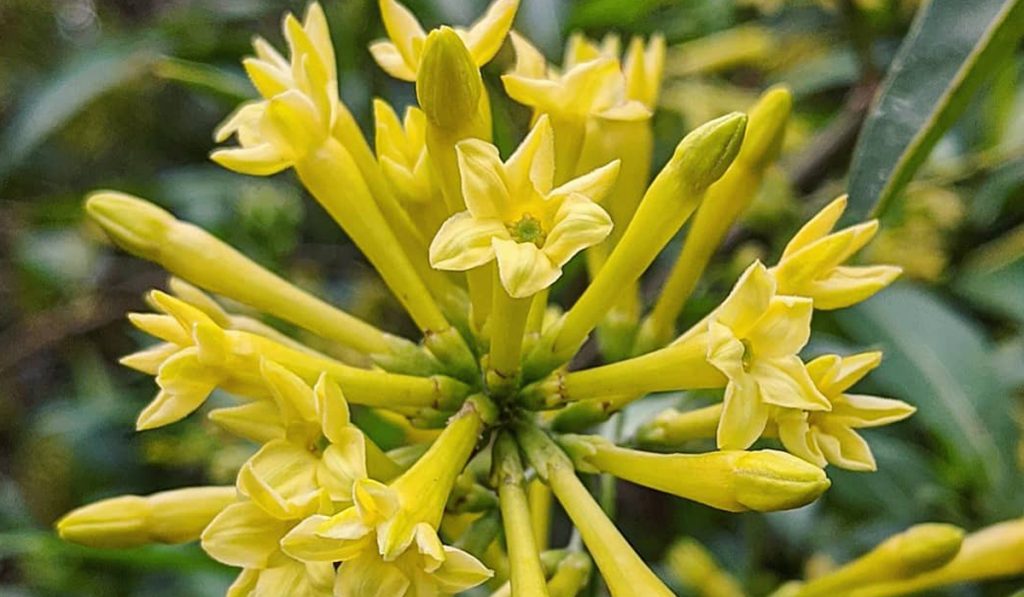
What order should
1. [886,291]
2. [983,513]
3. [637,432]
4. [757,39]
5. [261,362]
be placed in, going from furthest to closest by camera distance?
[757,39], [886,291], [983,513], [637,432], [261,362]

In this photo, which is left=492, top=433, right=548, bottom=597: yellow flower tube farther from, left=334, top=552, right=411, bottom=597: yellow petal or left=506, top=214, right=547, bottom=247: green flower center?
left=506, top=214, right=547, bottom=247: green flower center

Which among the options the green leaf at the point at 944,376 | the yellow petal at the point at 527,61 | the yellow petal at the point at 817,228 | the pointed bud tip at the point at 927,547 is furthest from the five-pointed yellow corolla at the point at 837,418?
the green leaf at the point at 944,376

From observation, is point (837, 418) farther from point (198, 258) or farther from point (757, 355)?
point (198, 258)

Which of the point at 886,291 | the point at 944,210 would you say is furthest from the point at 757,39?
the point at 886,291

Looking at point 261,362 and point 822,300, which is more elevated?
point 261,362

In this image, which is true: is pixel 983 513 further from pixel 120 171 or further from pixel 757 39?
pixel 120 171

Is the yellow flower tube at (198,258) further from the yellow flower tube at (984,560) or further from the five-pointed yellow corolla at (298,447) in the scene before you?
the yellow flower tube at (984,560)

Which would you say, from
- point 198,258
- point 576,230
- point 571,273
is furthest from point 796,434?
point 571,273
